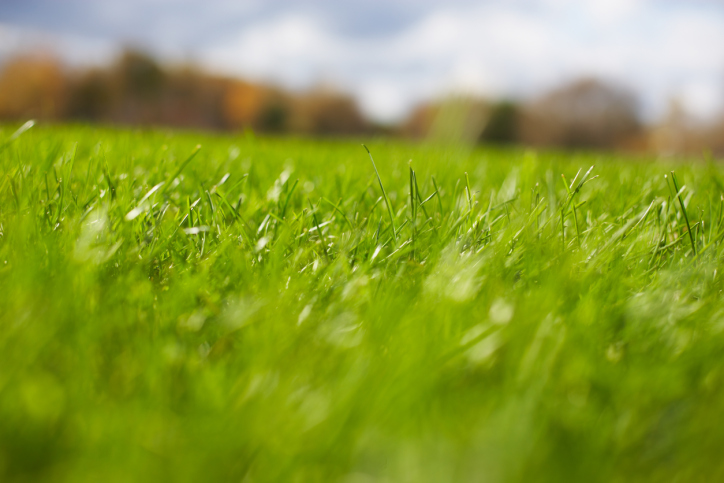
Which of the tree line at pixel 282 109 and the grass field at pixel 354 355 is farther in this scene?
the tree line at pixel 282 109

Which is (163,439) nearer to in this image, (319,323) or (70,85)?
(319,323)

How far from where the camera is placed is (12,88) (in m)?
20.2

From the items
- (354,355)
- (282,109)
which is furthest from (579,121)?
(354,355)

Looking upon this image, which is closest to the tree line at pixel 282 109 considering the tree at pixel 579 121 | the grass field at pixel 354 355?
the tree at pixel 579 121

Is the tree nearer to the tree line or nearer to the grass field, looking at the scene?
the tree line

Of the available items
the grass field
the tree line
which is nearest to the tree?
the tree line

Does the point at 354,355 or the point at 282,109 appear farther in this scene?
the point at 282,109

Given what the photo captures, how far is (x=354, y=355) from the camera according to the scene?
0.59 metres

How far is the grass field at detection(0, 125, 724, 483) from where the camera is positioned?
469 millimetres

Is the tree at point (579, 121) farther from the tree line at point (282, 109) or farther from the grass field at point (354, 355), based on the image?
the grass field at point (354, 355)

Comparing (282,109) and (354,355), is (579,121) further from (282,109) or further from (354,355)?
(354,355)

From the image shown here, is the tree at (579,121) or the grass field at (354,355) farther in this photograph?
the tree at (579,121)

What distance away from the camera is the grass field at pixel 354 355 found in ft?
1.54

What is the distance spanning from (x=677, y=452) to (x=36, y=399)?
0.61 metres
